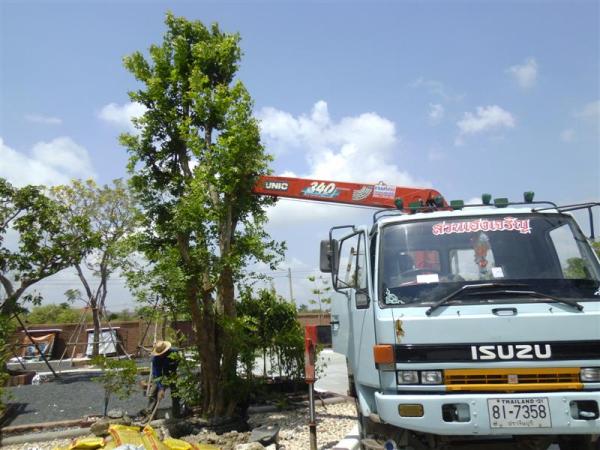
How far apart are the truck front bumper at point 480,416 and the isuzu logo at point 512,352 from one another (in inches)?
11.1

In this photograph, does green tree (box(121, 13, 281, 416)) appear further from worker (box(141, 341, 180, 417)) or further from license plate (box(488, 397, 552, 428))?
license plate (box(488, 397, 552, 428))

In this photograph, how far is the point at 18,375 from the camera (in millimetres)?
14078

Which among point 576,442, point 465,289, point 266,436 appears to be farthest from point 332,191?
point 576,442

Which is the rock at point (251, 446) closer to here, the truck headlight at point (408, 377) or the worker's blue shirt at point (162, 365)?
the worker's blue shirt at point (162, 365)

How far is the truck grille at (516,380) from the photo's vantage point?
3992 millimetres

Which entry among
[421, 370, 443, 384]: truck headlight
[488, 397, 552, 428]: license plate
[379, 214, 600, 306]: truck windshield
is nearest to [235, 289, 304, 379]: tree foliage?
[379, 214, 600, 306]: truck windshield

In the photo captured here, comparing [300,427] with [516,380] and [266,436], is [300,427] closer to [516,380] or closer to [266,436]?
[266,436]

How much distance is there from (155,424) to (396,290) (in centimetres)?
528

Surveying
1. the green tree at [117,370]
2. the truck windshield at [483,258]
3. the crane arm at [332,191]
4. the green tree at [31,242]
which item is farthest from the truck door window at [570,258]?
the green tree at [31,242]

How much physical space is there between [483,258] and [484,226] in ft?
1.17

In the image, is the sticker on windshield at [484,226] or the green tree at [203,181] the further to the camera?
the green tree at [203,181]

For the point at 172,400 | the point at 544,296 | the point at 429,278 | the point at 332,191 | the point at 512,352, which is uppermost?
the point at 332,191

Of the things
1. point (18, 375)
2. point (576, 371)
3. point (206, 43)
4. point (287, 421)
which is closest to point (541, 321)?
point (576, 371)

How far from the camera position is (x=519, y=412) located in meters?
3.91
